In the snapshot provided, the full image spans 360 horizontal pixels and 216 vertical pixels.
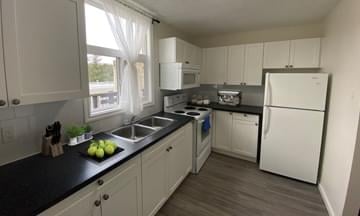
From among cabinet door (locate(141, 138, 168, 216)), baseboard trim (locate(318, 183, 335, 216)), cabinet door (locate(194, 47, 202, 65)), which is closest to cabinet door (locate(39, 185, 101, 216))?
cabinet door (locate(141, 138, 168, 216))

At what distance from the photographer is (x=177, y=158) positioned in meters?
2.23

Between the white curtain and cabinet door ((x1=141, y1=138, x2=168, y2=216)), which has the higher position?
the white curtain

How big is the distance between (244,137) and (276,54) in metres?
1.53

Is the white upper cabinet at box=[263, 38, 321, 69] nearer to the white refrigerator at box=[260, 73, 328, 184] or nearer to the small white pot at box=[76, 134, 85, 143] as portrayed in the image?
the white refrigerator at box=[260, 73, 328, 184]

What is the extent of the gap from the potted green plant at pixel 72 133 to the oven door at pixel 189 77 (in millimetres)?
1633

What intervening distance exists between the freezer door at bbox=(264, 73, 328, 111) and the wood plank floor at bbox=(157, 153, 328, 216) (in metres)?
1.12

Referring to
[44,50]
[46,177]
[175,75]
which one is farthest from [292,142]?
[44,50]

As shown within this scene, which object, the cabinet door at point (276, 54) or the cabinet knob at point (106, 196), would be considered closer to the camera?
the cabinet knob at point (106, 196)

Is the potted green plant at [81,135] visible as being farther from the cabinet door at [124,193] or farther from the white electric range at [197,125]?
the white electric range at [197,125]

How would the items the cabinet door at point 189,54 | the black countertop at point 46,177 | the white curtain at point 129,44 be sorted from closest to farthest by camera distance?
the black countertop at point 46,177 → the white curtain at point 129,44 → the cabinet door at point 189,54

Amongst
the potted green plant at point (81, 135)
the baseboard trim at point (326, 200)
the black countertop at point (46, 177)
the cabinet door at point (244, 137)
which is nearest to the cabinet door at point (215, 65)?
the cabinet door at point (244, 137)

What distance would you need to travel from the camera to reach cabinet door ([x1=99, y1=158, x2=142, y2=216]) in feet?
4.06

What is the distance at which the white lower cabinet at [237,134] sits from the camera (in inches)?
119

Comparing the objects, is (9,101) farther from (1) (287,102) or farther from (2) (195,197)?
(1) (287,102)
